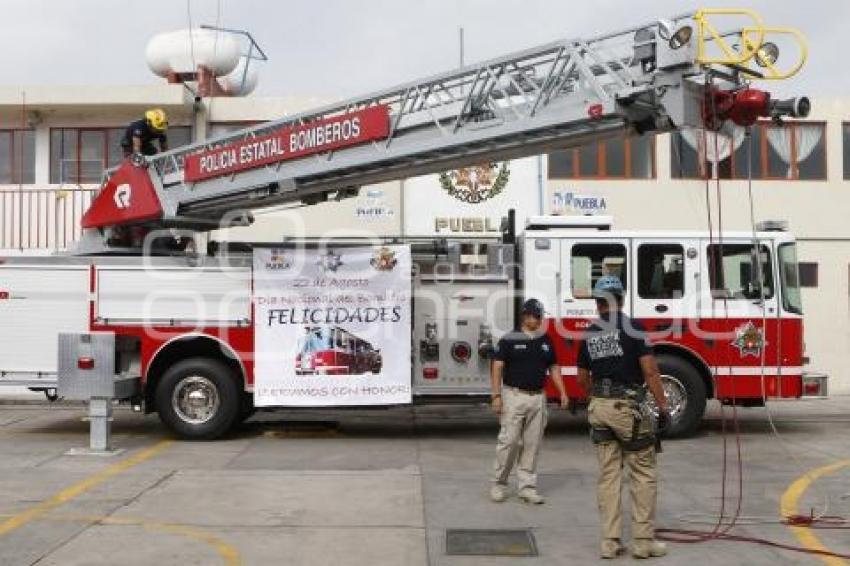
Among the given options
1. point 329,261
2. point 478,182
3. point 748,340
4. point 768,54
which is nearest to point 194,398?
point 329,261

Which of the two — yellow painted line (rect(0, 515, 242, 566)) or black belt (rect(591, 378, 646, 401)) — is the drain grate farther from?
yellow painted line (rect(0, 515, 242, 566))

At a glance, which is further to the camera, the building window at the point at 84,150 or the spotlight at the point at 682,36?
the building window at the point at 84,150

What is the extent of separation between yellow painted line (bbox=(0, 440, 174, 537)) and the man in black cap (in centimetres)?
351

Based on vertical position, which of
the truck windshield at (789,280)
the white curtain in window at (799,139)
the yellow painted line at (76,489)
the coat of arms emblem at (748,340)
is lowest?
the yellow painted line at (76,489)

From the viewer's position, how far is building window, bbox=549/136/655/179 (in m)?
18.3

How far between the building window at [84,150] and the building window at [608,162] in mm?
7296

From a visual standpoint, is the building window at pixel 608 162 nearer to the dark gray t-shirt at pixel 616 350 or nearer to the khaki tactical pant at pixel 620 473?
the dark gray t-shirt at pixel 616 350

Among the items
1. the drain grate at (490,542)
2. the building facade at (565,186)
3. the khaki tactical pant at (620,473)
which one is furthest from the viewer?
the building facade at (565,186)

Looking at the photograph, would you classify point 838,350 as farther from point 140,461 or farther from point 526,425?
point 140,461

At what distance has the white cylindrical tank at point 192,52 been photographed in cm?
1905

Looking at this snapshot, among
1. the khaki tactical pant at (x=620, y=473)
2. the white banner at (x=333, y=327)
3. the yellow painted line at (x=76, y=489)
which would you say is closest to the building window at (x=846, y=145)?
the white banner at (x=333, y=327)

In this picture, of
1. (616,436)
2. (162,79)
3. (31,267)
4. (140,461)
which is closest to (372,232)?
(162,79)

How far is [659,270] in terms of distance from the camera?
A: 11.2 metres

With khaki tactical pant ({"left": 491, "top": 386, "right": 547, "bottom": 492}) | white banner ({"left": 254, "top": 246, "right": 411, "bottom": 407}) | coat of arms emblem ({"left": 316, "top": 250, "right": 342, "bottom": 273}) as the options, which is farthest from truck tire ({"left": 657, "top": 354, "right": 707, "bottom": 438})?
coat of arms emblem ({"left": 316, "top": 250, "right": 342, "bottom": 273})
